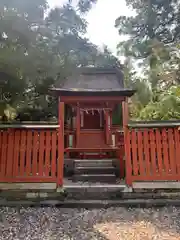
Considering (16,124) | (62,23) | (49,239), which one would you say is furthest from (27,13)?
(49,239)

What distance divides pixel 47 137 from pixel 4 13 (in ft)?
8.70

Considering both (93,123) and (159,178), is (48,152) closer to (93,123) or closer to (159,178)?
(159,178)

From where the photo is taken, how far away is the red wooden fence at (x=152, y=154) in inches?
215

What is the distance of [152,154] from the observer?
5.55 meters

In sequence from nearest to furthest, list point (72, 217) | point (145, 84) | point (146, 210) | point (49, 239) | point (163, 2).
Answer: point (49, 239)
point (72, 217)
point (146, 210)
point (145, 84)
point (163, 2)

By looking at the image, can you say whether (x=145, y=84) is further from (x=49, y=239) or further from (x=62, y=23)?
(x=49, y=239)

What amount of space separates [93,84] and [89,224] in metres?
4.09

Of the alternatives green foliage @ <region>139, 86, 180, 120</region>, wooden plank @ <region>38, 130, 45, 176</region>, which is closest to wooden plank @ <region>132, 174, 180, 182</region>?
wooden plank @ <region>38, 130, 45, 176</region>

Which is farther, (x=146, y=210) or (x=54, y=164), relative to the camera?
(x=54, y=164)

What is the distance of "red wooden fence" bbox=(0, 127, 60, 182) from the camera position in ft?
17.7

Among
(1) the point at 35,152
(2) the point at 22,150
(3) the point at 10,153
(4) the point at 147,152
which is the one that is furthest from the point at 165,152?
(3) the point at 10,153

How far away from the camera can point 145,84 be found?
1132cm

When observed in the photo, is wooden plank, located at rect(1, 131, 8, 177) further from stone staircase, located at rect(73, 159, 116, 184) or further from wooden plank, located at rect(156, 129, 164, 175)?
wooden plank, located at rect(156, 129, 164, 175)

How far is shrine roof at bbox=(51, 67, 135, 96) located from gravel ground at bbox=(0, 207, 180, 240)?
270cm
